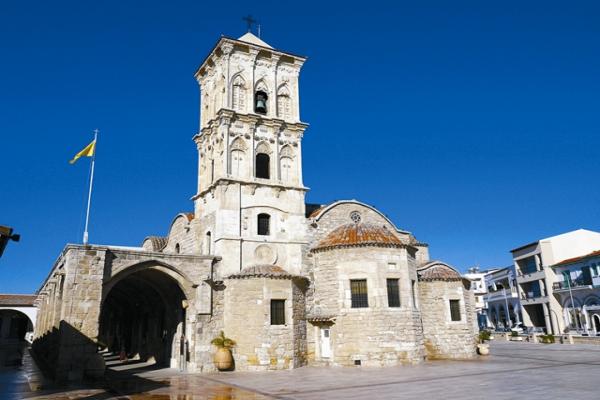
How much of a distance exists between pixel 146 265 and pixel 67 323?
13.4ft

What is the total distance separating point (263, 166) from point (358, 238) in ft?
23.6

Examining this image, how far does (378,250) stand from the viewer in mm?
22953

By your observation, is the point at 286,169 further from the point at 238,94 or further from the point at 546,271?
the point at 546,271

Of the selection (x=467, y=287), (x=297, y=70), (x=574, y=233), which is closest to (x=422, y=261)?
(x=467, y=287)

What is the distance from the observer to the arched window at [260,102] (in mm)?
27062

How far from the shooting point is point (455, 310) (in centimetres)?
2608

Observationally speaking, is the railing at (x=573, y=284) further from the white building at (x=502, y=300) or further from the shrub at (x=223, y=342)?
the shrub at (x=223, y=342)

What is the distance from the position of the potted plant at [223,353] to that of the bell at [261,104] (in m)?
13.2

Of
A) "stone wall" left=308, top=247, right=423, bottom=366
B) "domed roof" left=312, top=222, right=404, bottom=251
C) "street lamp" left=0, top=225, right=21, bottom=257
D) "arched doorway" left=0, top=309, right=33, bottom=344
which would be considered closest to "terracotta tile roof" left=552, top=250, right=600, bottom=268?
"stone wall" left=308, top=247, right=423, bottom=366

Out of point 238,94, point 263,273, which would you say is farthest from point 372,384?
point 238,94

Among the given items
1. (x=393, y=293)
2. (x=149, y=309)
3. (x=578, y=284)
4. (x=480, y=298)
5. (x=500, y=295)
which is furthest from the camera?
(x=480, y=298)

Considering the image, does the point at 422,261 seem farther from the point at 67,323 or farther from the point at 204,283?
the point at 67,323

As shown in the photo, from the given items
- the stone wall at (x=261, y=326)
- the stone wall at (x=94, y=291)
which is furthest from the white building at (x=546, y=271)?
the stone wall at (x=94, y=291)

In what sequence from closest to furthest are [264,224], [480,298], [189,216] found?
1. [264,224]
2. [189,216]
3. [480,298]
